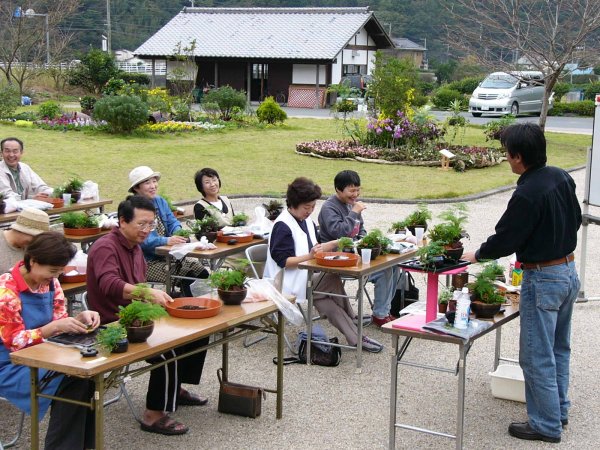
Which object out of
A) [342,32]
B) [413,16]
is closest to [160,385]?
[342,32]

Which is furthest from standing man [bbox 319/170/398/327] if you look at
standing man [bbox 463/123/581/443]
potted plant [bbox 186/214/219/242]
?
standing man [bbox 463/123/581/443]

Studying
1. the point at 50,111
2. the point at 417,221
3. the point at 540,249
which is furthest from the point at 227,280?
the point at 50,111

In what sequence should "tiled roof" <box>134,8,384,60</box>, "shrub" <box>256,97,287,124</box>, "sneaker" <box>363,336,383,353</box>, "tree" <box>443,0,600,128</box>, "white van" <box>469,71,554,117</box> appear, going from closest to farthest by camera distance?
"sneaker" <box>363,336,383,353</box> → "tree" <box>443,0,600,128</box> → "shrub" <box>256,97,287,124</box> → "white van" <box>469,71,554,117</box> → "tiled roof" <box>134,8,384,60</box>

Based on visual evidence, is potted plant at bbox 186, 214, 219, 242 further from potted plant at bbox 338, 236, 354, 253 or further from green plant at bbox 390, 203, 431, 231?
green plant at bbox 390, 203, 431, 231

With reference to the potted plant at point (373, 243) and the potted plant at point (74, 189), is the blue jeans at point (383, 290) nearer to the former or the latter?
the potted plant at point (373, 243)

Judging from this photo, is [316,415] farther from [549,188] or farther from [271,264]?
[549,188]

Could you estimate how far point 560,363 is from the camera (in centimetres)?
536

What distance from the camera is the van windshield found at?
32.6 m

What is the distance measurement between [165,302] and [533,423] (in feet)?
7.55

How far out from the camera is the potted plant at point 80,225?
7.73 metres

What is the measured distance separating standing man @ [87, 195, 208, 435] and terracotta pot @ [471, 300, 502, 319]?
1.82 meters

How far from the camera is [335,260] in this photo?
254 inches

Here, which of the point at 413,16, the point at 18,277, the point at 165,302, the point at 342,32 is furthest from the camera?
the point at 413,16

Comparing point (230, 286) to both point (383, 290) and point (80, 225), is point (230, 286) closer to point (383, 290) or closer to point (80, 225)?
point (383, 290)
